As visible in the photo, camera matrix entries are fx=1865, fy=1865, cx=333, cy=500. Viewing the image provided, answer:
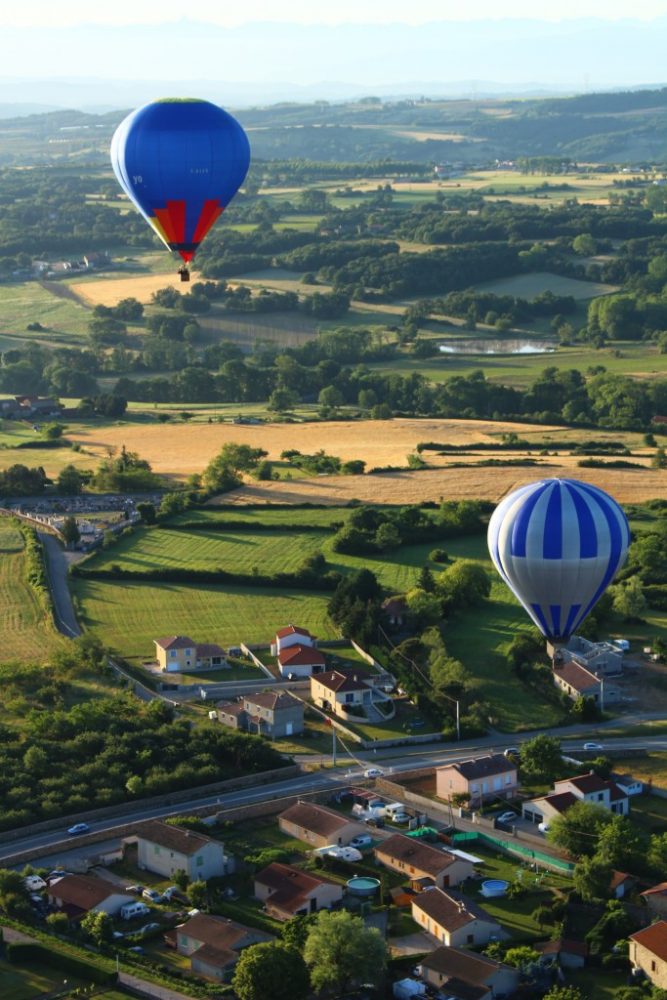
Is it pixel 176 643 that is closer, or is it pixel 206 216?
pixel 176 643

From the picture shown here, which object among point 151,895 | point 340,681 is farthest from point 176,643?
point 151,895

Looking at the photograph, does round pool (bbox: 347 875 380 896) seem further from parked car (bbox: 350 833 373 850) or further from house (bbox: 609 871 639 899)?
house (bbox: 609 871 639 899)

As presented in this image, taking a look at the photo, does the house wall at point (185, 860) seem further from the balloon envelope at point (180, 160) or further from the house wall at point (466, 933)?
the balloon envelope at point (180, 160)

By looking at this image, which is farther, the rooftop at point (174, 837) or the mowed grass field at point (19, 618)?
the mowed grass field at point (19, 618)

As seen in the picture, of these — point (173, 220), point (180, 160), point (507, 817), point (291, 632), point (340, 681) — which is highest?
point (180, 160)

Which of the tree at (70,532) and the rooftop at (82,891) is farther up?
the tree at (70,532)

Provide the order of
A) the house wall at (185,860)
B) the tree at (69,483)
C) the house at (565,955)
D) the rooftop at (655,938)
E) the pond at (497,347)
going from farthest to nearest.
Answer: the pond at (497,347), the tree at (69,483), the house wall at (185,860), the house at (565,955), the rooftop at (655,938)

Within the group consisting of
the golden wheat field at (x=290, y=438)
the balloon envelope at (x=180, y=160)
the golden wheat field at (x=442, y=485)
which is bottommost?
the golden wheat field at (x=290, y=438)

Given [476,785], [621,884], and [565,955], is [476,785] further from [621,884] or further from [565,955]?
[565,955]

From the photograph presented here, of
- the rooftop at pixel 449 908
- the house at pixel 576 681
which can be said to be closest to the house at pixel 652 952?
the rooftop at pixel 449 908
